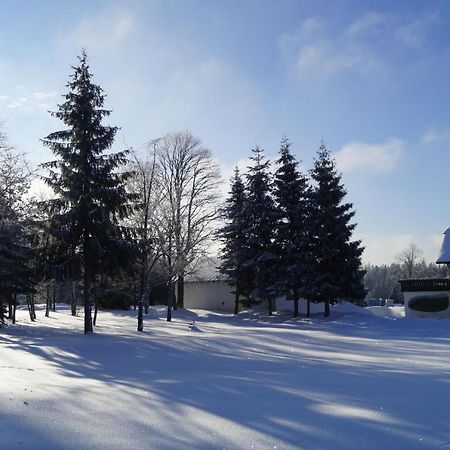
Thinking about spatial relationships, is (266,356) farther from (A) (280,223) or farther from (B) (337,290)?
(A) (280,223)

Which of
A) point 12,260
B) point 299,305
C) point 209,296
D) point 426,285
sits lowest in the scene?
point 299,305

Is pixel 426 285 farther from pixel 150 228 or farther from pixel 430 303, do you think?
pixel 150 228

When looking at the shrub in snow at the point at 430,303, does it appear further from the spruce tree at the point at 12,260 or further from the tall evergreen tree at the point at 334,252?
the spruce tree at the point at 12,260

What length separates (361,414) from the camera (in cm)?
629

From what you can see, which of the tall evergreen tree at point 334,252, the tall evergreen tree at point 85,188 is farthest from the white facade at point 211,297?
the tall evergreen tree at point 85,188

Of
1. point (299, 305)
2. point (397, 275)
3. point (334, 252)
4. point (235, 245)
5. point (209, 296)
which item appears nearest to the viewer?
point (334, 252)

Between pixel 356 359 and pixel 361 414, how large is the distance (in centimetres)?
741

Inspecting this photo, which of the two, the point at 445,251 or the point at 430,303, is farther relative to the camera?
the point at 445,251

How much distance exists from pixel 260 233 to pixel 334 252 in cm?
681

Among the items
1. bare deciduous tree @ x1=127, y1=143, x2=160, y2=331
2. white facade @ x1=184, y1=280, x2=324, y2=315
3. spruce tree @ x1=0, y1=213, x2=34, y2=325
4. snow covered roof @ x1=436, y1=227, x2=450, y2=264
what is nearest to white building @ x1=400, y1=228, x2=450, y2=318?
snow covered roof @ x1=436, y1=227, x2=450, y2=264

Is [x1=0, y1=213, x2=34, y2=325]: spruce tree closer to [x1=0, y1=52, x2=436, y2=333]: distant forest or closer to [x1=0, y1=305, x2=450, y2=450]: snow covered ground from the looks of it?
[x1=0, y1=52, x2=436, y2=333]: distant forest

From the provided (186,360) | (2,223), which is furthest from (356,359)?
(2,223)

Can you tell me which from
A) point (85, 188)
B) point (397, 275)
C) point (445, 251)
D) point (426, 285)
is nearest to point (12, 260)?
point (85, 188)

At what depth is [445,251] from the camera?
115 ft
